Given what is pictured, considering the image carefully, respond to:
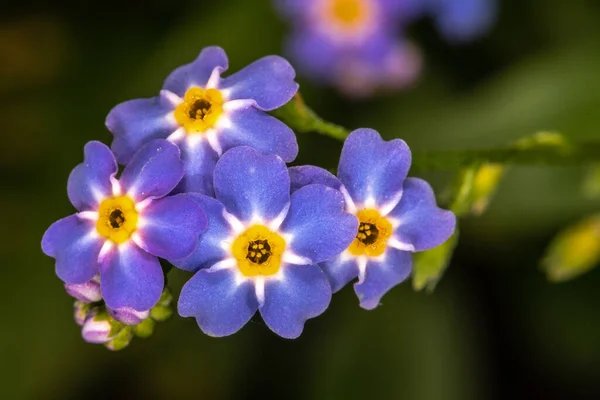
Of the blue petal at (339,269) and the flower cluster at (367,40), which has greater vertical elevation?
the blue petal at (339,269)

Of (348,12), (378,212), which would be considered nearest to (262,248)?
(378,212)

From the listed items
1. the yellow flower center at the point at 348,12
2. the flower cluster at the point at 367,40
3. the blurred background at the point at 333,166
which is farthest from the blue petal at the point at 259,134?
the yellow flower center at the point at 348,12

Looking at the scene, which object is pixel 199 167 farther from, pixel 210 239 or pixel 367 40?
pixel 367 40

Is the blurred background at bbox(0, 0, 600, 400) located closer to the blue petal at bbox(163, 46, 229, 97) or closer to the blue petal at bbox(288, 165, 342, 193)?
the blue petal at bbox(163, 46, 229, 97)

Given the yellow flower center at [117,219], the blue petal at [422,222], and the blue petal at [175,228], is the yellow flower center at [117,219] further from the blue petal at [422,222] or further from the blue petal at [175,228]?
the blue petal at [422,222]

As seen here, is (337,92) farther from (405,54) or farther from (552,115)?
(552,115)

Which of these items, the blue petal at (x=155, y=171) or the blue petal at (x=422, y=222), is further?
the blue petal at (x=422, y=222)

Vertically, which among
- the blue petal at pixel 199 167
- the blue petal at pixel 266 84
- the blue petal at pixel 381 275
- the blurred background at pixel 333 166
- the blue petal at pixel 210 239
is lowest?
the blurred background at pixel 333 166
